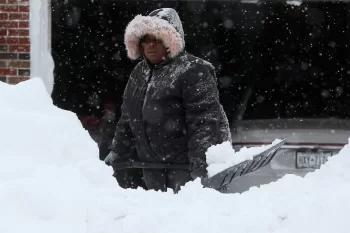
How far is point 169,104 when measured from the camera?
4.72 m

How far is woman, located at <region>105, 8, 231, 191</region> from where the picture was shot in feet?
15.1

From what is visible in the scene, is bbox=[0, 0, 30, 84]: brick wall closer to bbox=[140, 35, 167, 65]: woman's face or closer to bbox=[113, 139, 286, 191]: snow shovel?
bbox=[113, 139, 286, 191]: snow shovel

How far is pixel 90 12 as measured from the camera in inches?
488

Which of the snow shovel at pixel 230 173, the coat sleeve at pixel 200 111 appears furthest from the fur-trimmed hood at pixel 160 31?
the snow shovel at pixel 230 173

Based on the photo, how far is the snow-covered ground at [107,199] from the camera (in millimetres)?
2418

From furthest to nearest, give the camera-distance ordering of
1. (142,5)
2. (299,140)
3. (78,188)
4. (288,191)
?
(142,5) → (299,140) → (288,191) → (78,188)

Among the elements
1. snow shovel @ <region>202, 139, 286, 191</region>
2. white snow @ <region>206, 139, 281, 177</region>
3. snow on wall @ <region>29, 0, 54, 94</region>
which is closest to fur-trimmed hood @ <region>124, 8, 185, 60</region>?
snow shovel @ <region>202, 139, 286, 191</region>

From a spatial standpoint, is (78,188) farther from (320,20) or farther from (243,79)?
(320,20)

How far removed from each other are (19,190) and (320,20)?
1082 centimetres

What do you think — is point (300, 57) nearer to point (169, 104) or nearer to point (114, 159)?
point (114, 159)

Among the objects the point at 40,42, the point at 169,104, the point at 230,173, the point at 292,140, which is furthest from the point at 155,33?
the point at 292,140

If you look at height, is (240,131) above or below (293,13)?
below

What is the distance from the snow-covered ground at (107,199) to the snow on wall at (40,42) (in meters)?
3.23

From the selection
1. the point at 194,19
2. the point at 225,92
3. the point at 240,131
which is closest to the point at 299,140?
the point at 240,131
